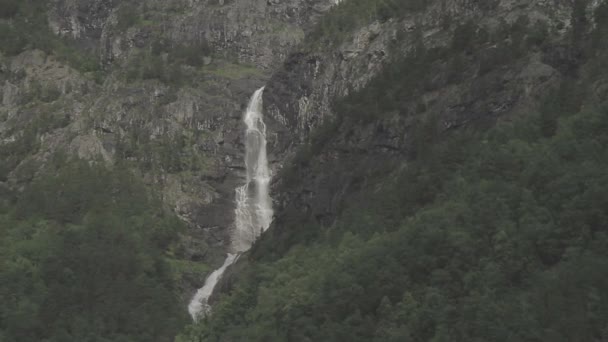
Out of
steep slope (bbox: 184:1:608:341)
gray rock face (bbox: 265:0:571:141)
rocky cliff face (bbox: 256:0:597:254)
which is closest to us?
steep slope (bbox: 184:1:608:341)

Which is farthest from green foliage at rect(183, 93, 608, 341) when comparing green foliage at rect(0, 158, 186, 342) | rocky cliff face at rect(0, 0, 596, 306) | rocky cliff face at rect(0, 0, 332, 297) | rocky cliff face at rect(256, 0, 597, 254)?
rocky cliff face at rect(0, 0, 332, 297)

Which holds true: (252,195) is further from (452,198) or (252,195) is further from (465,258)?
(465,258)

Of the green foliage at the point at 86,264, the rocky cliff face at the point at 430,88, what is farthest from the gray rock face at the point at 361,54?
the green foliage at the point at 86,264

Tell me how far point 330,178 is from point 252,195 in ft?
146

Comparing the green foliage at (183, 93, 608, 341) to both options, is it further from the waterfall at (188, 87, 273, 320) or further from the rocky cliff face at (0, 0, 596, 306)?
the waterfall at (188, 87, 273, 320)

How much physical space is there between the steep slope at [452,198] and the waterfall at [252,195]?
2009 cm

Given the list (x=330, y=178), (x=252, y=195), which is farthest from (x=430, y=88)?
(x=252, y=195)

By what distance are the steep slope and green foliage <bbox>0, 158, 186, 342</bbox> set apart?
943 cm

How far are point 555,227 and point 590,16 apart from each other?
41.8 metres

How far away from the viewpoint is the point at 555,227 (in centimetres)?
7338

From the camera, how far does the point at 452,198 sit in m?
88.5

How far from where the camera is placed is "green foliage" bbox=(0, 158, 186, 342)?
330 feet

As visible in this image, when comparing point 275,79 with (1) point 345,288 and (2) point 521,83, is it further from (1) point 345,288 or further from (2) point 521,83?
(1) point 345,288

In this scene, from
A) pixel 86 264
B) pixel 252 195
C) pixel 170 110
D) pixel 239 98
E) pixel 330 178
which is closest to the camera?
pixel 86 264
